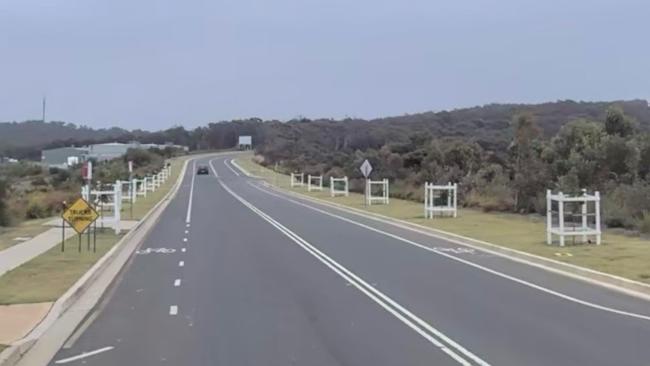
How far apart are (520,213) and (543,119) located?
277ft

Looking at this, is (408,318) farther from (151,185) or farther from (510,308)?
(151,185)

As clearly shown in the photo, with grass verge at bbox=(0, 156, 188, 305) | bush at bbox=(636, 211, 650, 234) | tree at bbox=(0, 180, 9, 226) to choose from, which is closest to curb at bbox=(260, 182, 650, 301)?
bush at bbox=(636, 211, 650, 234)

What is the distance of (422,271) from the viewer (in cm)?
1853

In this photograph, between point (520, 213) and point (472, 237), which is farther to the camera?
point (520, 213)

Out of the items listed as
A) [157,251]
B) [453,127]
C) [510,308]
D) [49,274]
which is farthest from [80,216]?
[453,127]

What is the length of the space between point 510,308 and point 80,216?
39.9 ft

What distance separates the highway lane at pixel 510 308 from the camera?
995 centimetres

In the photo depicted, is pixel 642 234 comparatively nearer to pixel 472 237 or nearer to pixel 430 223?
pixel 472 237

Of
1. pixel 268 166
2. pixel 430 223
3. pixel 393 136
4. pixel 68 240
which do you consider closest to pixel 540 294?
pixel 68 240

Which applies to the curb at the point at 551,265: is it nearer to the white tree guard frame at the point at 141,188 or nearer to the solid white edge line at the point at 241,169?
the white tree guard frame at the point at 141,188

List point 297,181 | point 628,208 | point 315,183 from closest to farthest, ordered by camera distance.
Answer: point 628,208
point 315,183
point 297,181

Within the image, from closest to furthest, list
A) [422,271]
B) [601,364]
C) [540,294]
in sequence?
[601,364]
[540,294]
[422,271]

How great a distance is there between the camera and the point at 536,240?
2516 centimetres

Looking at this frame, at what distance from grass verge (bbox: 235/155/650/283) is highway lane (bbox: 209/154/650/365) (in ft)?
4.30
